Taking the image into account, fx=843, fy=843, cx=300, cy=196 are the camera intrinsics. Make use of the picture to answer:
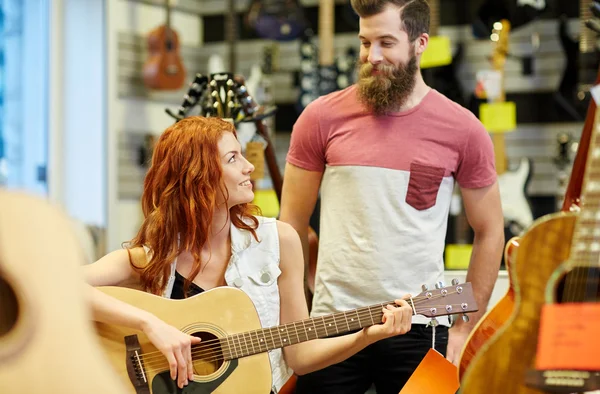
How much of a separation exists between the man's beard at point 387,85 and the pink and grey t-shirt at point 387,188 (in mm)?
38

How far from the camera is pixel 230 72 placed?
588cm

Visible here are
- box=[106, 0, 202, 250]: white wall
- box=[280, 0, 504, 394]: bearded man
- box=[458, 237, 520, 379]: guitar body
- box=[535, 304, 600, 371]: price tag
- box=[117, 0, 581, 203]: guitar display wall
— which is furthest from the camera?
box=[106, 0, 202, 250]: white wall

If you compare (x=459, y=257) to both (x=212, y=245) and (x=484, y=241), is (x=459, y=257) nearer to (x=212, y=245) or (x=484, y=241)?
(x=484, y=241)

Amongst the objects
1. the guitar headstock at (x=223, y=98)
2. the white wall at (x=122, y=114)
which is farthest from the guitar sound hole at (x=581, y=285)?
the white wall at (x=122, y=114)

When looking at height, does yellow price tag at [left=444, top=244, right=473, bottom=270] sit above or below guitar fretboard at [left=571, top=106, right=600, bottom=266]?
below

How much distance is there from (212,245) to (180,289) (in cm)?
17

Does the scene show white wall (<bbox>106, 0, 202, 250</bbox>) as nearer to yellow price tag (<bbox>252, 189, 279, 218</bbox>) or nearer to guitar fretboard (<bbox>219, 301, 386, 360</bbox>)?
yellow price tag (<bbox>252, 189, 279, 218</bbox>)

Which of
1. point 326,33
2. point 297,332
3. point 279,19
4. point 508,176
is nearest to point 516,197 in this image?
point 508,176

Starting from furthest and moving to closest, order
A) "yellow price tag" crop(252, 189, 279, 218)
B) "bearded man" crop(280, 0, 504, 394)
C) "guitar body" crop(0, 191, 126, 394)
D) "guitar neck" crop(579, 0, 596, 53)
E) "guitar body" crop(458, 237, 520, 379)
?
"guitar neck" crop(579, 0, 596, 53)
"yellow price tag" crop(252, 189, 279, 218)
"bearded man" crop(280, 0, 504, 394)
"guitar body" crop(458, 237, 520, 379)
"guitar body" crop(0, 191, 126, 394)

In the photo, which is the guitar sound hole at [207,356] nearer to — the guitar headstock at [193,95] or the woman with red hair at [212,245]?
the woman with red hair at [212,245]

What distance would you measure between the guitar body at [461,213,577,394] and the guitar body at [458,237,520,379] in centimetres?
7

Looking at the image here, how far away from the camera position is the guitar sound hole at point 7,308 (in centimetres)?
68

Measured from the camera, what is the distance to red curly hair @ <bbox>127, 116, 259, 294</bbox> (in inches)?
93.5

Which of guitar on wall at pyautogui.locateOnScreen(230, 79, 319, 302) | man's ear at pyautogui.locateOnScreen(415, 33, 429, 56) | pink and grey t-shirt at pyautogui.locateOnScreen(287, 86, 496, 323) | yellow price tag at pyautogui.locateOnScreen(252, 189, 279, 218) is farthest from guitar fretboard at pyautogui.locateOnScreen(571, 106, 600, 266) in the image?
yellow price tag at pyautogui.locateOnScreen(252, 189, 279, 218)
